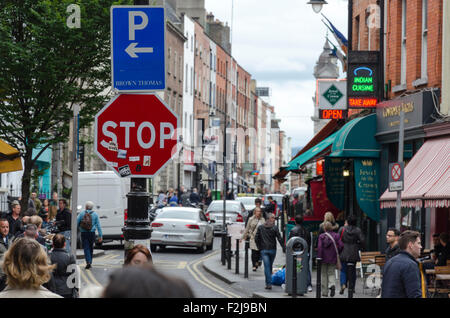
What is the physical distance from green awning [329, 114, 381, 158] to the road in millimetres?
4818

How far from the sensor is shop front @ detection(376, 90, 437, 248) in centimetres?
1873

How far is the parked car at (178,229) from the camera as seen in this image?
95.9 feet

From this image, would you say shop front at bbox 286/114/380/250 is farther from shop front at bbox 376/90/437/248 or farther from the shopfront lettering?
the shopfront lettering

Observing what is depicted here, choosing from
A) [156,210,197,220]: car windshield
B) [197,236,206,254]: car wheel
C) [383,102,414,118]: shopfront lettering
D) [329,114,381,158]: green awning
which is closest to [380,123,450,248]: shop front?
[383,102,414,118]: shopfront lettering

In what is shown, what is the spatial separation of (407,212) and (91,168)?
30.0m

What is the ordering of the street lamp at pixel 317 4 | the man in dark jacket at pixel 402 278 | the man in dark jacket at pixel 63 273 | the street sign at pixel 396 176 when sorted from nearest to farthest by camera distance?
1. the man in dark jacket at pixel 402 278
2. the man in dark jacket at pixel 63 273
3. the street sign at pixel 396 176
4. the street lamp at pixel 317 4

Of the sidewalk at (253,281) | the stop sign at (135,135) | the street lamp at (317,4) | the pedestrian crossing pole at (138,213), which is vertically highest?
the street lamp at (317,4)

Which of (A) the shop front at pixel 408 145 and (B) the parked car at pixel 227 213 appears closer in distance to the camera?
(A) the shop front at pixel 408 145

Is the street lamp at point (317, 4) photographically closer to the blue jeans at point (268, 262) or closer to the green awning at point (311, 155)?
the green awning at point (311, 155)

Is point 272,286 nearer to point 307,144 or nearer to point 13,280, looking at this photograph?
point 307,144

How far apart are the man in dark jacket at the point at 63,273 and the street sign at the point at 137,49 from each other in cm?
272

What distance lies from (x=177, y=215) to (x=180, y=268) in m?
5.27

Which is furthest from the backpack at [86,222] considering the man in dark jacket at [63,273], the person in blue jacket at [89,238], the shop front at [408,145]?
the man in dark jacket at [63,273]

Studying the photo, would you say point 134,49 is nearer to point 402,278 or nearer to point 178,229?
point 402,278
